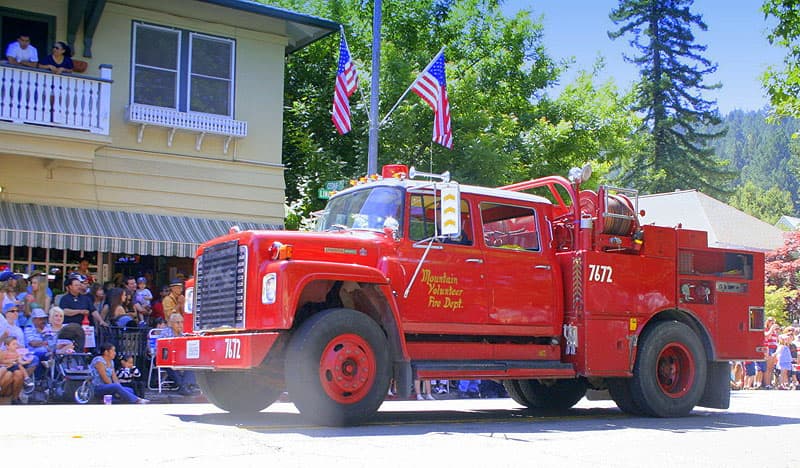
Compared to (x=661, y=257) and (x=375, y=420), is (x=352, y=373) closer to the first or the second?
(x=375, y=420)

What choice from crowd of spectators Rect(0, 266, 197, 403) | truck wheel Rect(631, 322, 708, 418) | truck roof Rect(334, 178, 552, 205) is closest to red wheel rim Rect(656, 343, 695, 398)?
truck wheel Rect(631, 322, 708, 418)

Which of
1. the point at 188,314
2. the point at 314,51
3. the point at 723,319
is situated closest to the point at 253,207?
the point at 314,51

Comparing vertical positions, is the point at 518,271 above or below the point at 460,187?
below

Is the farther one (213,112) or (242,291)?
(213,112)

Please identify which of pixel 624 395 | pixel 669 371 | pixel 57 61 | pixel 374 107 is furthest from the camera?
pixel 374 107

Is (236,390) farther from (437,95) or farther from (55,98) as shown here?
(437,95)

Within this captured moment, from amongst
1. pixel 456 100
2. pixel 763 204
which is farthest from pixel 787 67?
pixel 763 204

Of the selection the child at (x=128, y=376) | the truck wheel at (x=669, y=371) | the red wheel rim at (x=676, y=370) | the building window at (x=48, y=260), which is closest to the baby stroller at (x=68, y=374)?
the child at (x=128, y=376)

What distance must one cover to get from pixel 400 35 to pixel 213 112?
7.97 meters

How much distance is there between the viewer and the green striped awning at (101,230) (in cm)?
1712

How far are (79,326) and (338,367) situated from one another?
684cm

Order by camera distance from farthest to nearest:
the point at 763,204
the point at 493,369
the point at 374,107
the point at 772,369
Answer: the point at 763,204 → the point at 772,369 → the point at 374,107 → the point at 493,369

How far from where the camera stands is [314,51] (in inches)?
1045

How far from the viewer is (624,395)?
1220 centimetres
